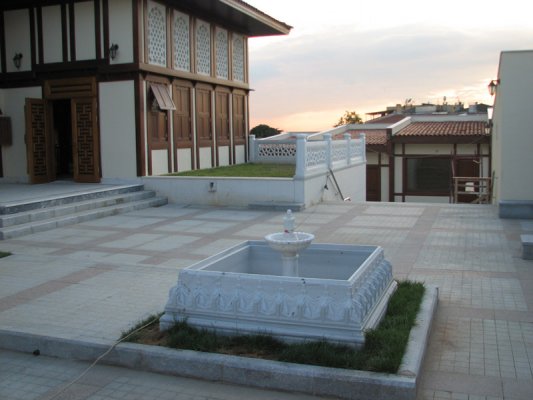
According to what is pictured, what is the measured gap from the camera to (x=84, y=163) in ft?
53.8

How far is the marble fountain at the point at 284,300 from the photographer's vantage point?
483cm

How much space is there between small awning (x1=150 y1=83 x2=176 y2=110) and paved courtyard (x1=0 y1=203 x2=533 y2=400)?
3.20m

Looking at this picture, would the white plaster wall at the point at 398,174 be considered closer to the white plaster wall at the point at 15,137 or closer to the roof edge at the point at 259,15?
the roof edge at the point at 259,15

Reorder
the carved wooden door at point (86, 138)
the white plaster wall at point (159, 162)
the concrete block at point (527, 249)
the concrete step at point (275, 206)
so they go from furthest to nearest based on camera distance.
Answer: the white plaster wall at point (159, 162) < the carved wooden door at point (86, 138) < the concrete step at point (275, 206) < the concrete block at point (527, 249)

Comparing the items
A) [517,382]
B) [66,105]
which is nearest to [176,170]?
[66,105]

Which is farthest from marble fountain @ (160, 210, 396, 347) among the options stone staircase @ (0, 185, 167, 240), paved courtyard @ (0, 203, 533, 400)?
stone staircase @ (0, 185, 167, 240)

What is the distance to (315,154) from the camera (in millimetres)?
15688

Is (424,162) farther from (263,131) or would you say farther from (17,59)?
(17,59)

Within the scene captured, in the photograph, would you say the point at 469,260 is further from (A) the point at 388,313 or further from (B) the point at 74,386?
(B) the point at 74,386

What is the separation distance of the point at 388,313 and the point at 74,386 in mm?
2821

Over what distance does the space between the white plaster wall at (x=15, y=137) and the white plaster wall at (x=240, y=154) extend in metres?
7.33

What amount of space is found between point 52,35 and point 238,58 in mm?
7393

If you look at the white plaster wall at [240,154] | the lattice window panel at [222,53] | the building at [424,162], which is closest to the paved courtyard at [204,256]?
the white plaster wall at [240,154]

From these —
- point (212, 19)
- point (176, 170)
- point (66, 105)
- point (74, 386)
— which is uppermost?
point (212, 19)
